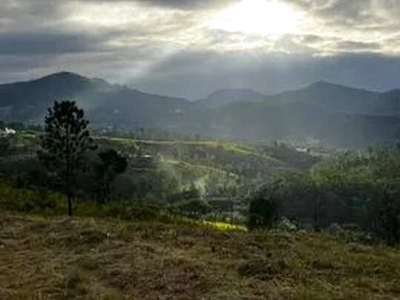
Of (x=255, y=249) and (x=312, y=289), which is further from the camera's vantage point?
(x=255, y=249)

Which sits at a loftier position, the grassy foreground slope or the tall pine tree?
the tall pine tree

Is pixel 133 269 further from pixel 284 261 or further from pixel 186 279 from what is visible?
pixel 284 261

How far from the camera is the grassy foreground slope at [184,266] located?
20.2 metres

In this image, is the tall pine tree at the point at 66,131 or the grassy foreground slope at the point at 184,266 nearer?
the grassy foreground slope at the point at 184,266

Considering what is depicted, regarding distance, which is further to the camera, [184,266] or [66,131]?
[66,131]

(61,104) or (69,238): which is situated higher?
(61,104)

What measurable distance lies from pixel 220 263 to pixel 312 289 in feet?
17.5

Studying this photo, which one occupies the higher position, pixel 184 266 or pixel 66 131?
pixel 66 131

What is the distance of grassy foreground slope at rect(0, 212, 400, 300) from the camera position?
20.2m

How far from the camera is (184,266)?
23.5 m

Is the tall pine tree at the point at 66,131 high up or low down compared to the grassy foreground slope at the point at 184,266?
up

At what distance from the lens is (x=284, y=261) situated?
23.7 meters

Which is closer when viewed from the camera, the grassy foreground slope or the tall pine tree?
the grassy foreground slope

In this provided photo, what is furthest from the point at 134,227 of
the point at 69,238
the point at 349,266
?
the point at 349,266
